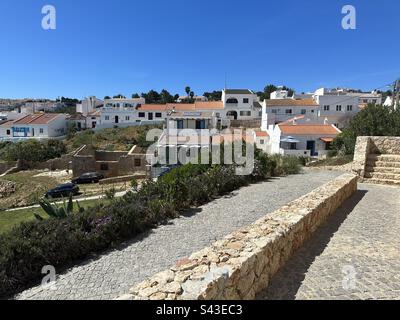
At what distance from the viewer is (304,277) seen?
4.70 metres

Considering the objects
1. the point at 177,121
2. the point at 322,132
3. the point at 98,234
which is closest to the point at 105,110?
the point at 177,121

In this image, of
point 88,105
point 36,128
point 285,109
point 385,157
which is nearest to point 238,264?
point 385,157

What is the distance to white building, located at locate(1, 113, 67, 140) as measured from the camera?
56.9m

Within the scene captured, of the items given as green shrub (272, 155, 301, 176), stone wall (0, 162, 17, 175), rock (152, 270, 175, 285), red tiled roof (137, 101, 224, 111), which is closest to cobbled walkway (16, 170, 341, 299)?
rock (152, 270, 175, 285)

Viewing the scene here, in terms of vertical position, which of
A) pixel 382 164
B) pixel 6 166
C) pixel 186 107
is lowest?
pixel 6 166

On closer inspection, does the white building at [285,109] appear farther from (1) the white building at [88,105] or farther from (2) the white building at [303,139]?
(1) the white building at [88,105]

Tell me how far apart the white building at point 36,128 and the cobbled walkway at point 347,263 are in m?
59.6

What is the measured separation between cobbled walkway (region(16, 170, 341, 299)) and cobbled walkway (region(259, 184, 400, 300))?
6.28 ft

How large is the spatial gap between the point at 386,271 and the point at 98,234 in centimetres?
582

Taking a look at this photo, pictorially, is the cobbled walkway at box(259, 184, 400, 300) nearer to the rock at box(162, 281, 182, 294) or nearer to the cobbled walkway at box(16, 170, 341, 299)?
the rock at box(162, 281, 182, 294)

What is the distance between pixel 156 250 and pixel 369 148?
44.6 ft

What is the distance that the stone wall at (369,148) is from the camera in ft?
47.4

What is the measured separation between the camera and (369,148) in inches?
602

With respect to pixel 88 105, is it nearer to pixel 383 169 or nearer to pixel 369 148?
pixel 369 148
